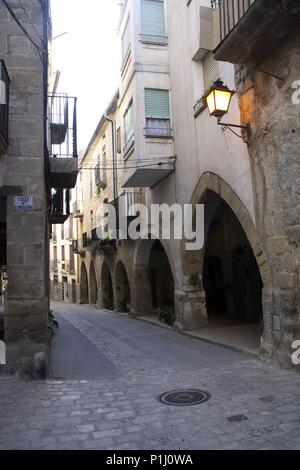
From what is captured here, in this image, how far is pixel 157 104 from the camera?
12.4m

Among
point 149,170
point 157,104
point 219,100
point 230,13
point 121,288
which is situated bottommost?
point 121,288

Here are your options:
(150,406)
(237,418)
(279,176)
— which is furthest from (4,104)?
(237,418)

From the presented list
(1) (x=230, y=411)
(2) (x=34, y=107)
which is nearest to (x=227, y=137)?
(2) (x=34, y=107)

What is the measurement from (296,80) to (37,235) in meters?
4.16

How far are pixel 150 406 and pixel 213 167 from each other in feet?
18.0

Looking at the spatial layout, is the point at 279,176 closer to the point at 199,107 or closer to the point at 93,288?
the point at 199,107

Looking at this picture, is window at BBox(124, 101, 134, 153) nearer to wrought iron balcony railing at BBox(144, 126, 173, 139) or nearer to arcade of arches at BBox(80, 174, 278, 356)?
wrought iron balcony railing at BBox(144, 126, 173, 139)

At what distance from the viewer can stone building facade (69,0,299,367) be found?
6.50m

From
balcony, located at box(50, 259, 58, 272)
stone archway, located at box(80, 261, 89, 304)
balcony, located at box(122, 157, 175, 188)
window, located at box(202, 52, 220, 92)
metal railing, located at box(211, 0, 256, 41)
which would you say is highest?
window, located at box(202, 52, 220, 92)

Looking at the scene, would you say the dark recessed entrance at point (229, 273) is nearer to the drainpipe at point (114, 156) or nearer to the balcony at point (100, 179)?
the drainpipe at point (114, 156)

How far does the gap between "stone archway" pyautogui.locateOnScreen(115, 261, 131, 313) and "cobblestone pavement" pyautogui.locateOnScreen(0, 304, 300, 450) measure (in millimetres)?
11551

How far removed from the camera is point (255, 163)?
729 cm

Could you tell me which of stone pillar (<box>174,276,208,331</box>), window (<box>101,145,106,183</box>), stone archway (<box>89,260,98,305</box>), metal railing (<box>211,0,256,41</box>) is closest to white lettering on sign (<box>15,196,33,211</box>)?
metal railing (<box>211,0,256,41</box>)
